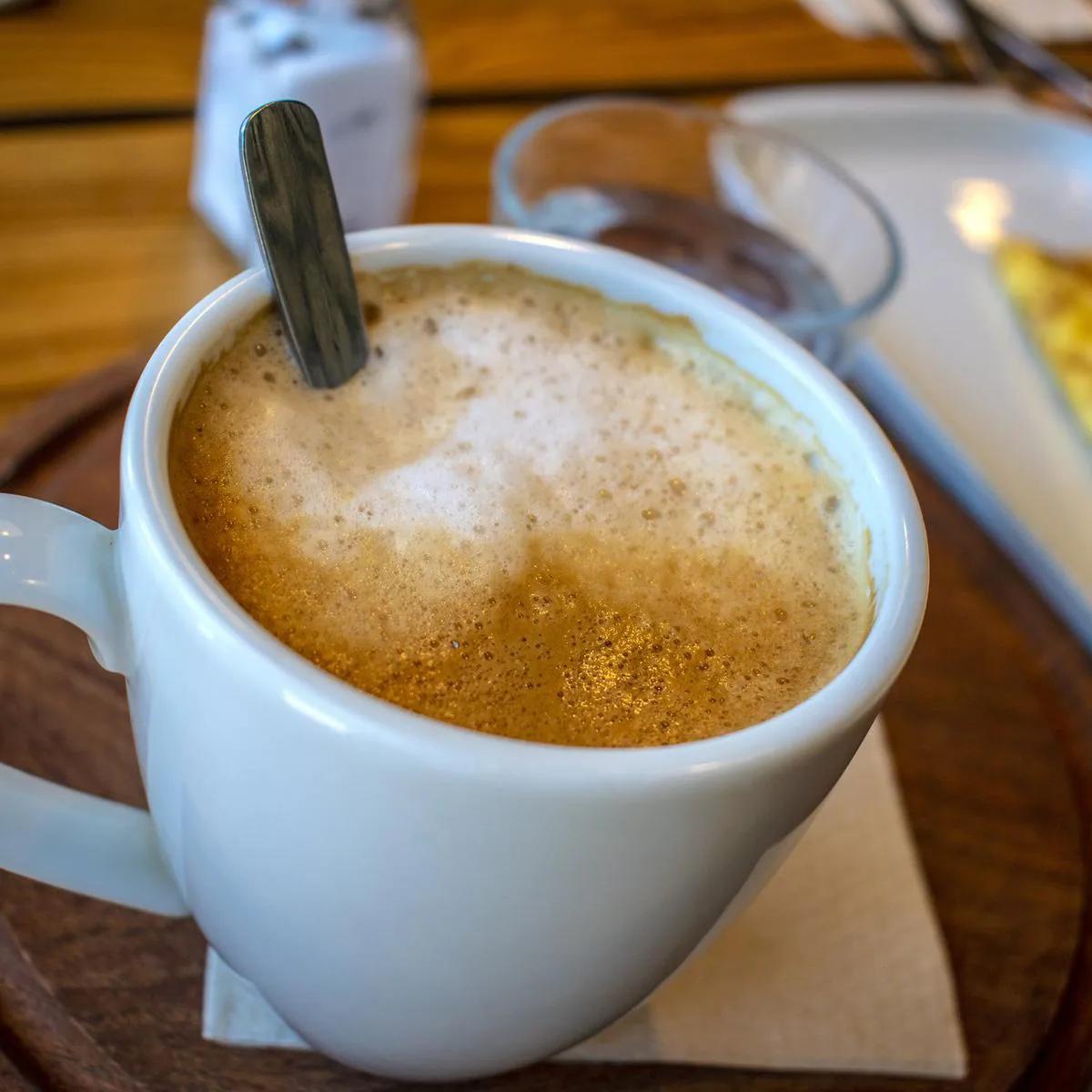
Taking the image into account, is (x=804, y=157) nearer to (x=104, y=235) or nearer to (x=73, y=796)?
(x=104, y=235)

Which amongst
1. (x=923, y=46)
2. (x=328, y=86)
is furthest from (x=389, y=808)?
(x=923, y=46)

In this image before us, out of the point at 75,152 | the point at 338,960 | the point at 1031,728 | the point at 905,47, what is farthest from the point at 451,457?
the point at 905,47

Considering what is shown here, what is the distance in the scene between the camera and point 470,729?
399 millimetres

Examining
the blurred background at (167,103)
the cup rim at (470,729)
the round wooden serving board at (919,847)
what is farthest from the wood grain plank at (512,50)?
the cup rim at (470,729)

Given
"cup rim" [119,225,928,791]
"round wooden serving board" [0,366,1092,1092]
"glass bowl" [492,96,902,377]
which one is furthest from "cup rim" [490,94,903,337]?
"cup rim" [119,225,928,791]

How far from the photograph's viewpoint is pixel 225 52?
940mm

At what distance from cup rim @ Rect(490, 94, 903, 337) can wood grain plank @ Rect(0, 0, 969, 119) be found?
0.21 meters

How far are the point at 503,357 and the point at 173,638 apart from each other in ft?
0.74

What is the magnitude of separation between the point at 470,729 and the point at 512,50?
3.60 ft

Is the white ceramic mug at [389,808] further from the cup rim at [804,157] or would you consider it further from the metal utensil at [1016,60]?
the metal utensil at [1016,60]

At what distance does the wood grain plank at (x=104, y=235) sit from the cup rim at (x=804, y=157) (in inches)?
3.8

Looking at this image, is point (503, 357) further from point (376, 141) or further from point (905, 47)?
point (905, 47)

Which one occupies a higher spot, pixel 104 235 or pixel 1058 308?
pixel 1058 308

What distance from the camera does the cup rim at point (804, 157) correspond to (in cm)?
91
